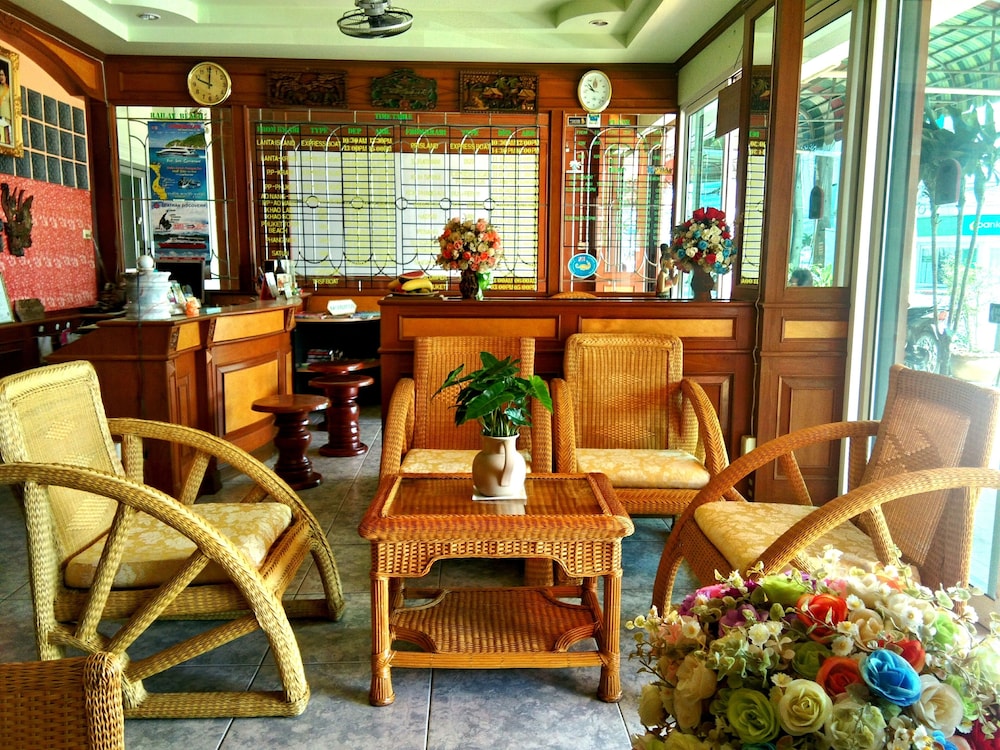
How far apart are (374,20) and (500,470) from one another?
2925 millimetres

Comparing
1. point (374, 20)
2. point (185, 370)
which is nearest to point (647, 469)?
point (185, 370)

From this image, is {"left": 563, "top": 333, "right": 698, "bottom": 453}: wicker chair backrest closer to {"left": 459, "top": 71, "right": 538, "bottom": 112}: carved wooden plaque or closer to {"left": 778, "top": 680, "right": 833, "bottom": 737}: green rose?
{"left": 778, "top": 680, "right": 833, "bottom": 737}: green rose

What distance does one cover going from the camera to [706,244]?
11.8 feet

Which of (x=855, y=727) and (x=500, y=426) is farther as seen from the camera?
(x=500, y=426)

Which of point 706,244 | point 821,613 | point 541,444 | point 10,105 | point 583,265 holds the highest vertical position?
point 10,105

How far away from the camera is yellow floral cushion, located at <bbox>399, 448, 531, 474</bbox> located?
2879 mm

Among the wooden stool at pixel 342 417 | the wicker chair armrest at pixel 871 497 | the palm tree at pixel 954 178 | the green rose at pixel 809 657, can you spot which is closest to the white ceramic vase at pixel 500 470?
the wicker chair armrest at pixel 871 497

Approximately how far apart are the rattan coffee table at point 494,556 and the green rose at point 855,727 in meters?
1.17

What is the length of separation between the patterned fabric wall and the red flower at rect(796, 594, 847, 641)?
5119 mm

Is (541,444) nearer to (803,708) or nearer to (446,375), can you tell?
(446,375)

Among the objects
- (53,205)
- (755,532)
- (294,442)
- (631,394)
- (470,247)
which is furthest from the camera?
(53,205)

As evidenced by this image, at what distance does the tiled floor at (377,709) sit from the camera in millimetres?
1943

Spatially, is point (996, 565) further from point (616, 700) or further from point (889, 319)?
point (616, 700)

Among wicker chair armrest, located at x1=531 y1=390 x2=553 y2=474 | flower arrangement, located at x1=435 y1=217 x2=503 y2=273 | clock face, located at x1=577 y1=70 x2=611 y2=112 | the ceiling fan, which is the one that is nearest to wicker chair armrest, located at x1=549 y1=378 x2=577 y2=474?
wicker chair armrest, located at x1=531 y1=390 x2=553 y2=474
